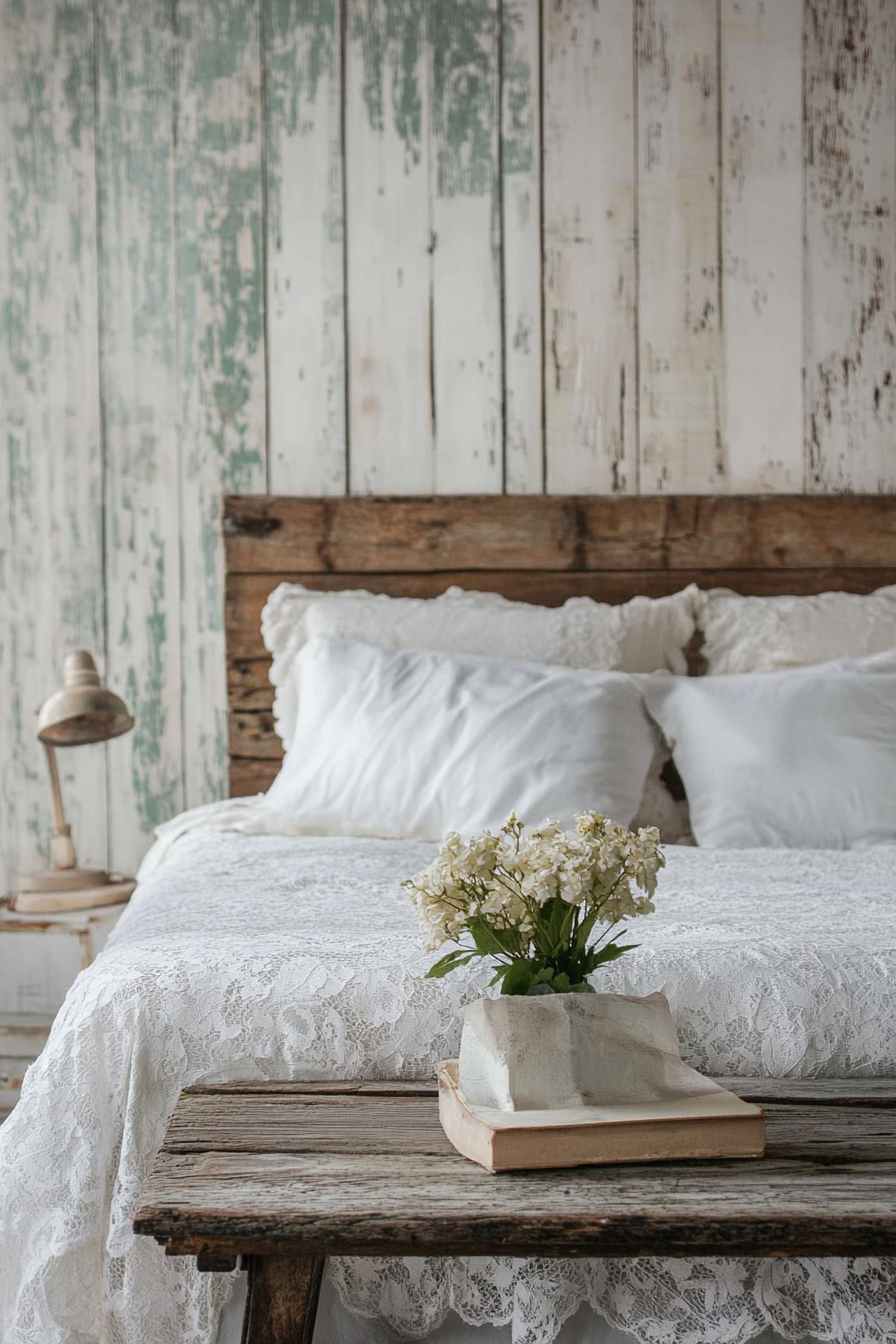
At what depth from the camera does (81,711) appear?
239cm

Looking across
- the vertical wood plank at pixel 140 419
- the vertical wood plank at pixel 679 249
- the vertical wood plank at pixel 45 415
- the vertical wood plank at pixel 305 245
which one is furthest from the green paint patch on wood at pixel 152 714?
the vertical wood plank at pixel 679 249

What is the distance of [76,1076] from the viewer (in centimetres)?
120

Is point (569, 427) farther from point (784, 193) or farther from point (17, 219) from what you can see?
point (17, 219)

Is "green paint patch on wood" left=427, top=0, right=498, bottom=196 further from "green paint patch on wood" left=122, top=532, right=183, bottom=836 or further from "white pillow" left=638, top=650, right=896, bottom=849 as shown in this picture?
"white pillow" left=638, top=650, right=896, bottom=849

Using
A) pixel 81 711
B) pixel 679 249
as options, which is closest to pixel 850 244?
pixel 679 249

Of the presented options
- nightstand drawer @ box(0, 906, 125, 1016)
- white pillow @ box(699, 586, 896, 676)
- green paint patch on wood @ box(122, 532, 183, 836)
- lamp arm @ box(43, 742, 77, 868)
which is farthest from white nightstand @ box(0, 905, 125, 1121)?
white pillow @ box(699, 586, 896, 676)

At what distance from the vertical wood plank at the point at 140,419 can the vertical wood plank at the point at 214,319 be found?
29mm

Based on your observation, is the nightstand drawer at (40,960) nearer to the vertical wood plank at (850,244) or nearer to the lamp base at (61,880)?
the lamp base at (61,880)

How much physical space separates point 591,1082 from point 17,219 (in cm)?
242

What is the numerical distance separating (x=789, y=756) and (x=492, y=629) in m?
0.66

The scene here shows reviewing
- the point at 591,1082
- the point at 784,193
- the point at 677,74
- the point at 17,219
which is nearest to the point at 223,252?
the point at 17,219

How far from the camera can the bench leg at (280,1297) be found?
3.27ft

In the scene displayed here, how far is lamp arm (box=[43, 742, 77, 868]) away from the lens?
2574 millimetres

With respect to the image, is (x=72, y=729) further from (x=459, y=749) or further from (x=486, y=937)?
(x=486, y=937)
